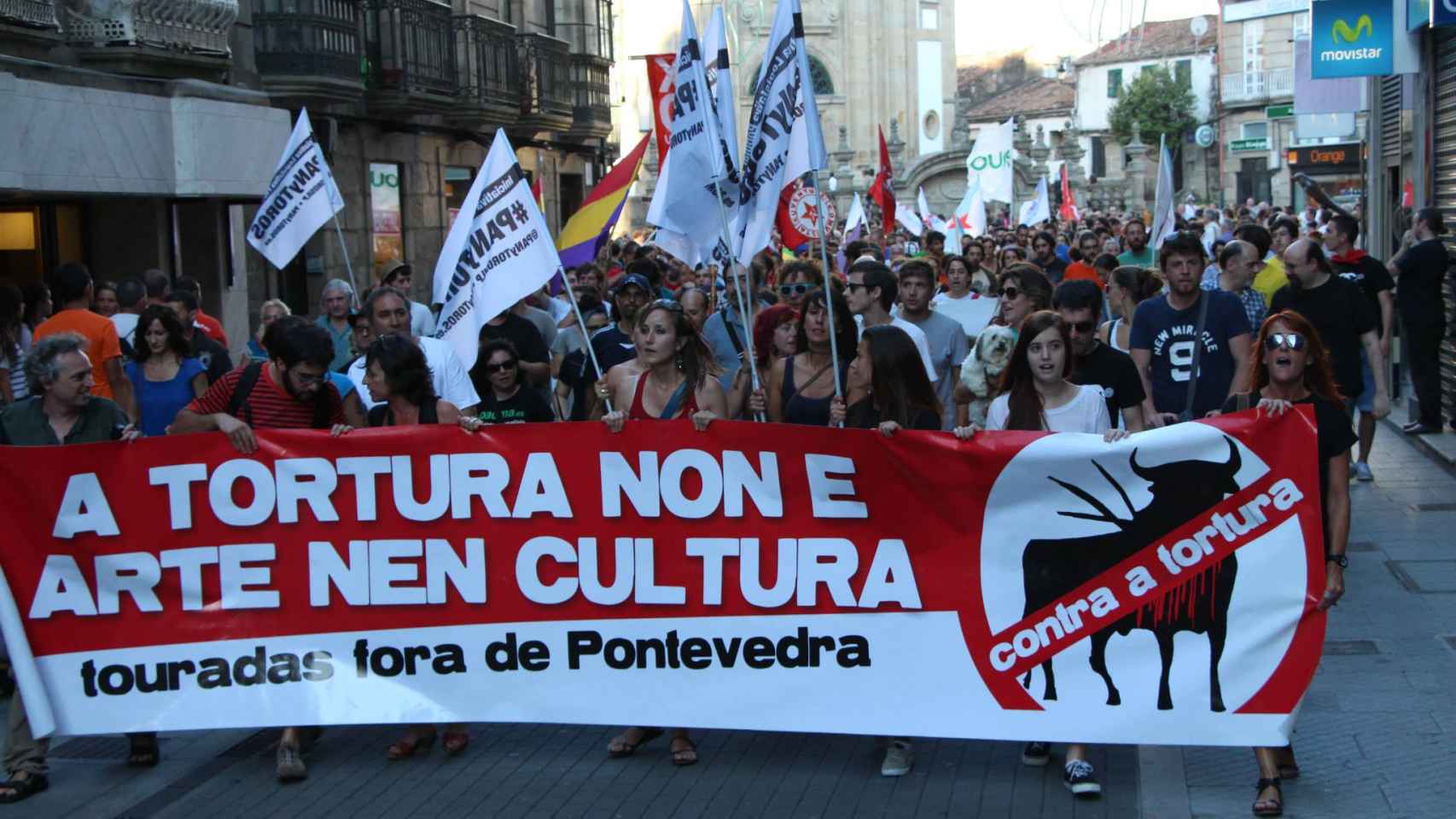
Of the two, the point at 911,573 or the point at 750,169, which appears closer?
the point at 911,573

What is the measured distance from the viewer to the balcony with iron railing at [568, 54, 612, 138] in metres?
Answer: 30.6

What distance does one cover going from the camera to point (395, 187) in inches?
974

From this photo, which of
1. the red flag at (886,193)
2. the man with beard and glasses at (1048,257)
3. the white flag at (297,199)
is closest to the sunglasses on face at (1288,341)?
the white flag at (297,199)

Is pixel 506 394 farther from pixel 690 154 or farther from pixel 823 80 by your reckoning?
pixel 823 80

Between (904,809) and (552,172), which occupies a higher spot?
(552,172)

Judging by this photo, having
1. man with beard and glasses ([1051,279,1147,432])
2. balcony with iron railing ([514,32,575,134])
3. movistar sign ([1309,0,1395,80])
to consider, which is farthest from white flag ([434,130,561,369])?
balcony with iron railing ([514,32,575,134])

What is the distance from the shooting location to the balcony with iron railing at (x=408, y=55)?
885 inches

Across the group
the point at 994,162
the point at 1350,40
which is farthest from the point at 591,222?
the point at 994,162

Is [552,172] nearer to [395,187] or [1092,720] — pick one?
[395,187]

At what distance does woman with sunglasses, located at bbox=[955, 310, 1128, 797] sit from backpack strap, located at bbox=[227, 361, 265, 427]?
9.04 ft

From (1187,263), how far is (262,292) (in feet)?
46.8

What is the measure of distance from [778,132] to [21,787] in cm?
418

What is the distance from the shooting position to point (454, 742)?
688 centimetres

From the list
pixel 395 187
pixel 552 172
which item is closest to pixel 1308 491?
pixel 395 187
